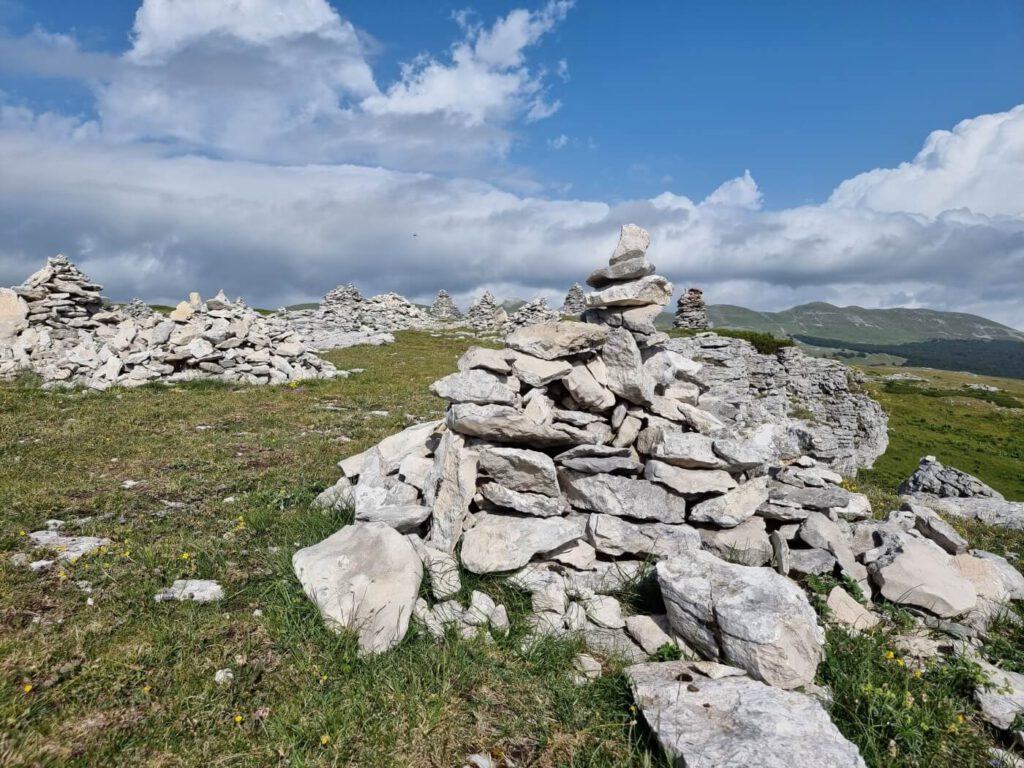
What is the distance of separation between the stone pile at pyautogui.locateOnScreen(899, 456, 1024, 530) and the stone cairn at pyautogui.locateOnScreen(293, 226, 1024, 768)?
487 centimetres

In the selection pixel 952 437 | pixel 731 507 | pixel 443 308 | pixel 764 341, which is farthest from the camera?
pixel 443 308

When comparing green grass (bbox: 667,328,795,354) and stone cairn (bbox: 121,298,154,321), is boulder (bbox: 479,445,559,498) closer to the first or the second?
green grass (bbox: 667,328,795,354)

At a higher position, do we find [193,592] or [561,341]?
[561,341]

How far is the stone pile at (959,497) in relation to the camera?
43.4ft

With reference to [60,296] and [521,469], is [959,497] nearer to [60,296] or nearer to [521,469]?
[521,469]

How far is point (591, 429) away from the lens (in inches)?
346

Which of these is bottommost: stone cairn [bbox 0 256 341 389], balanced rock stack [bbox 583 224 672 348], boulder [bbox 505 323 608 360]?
stone cairn [bbox 0 256 341 389]

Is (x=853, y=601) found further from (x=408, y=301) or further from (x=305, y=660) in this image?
(x=408, y=301)

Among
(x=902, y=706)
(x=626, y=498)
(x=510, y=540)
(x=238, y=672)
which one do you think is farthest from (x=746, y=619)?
(x=238, y=672)

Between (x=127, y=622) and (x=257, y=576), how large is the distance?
1.42 m

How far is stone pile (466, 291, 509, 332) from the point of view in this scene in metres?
76.5

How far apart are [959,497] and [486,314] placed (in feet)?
224

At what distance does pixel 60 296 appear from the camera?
30172 millimetres

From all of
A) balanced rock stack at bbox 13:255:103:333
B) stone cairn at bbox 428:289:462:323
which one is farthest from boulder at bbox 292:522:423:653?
stone cairn at bbox 428:289:462:323
